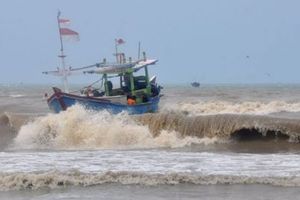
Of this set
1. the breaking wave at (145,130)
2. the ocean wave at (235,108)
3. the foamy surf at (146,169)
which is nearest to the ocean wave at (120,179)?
the foamy surf at (146,169)

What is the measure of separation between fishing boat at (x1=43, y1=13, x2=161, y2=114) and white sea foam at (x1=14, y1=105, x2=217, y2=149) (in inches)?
54.7

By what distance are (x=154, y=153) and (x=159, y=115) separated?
5103 mm

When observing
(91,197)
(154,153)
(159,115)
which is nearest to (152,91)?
(159,115)

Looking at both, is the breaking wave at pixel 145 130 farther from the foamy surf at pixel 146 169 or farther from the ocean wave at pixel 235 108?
the ocean wave at pixel 235 108

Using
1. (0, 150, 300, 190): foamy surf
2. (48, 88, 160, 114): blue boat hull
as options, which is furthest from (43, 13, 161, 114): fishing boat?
(0, 150, 300, 190): foamy surf

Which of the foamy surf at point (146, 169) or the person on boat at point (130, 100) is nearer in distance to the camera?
the foamy surf at point (146, 169)

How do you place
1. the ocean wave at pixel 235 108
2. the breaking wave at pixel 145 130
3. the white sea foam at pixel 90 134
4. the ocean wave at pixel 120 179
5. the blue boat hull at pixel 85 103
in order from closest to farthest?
the ocean wave at pixel 120 179, the breaking wave at pixel 145 130, the white sea foam at pixel 90 134, the blue boat hull at pixel 85 103, the ocean wave at pixel 235 108

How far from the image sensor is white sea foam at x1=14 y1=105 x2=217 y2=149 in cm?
2020

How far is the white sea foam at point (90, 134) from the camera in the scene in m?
20.2

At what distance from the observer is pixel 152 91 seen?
1113 inches

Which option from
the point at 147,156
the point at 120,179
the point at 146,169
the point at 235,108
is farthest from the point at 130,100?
the point at 235,108

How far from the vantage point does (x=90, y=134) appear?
2109cm

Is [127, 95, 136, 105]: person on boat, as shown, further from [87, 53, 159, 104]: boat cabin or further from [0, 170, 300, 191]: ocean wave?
[0, 170, 300, 191]: ocean wave

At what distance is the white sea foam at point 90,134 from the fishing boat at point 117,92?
1391 mm
